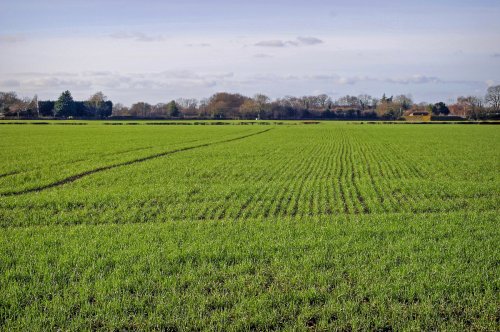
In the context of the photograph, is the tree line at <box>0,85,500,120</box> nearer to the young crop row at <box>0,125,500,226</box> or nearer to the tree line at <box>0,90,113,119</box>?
the tree line at <box>0,90,113,119</box>

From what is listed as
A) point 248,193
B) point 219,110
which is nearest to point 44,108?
point 219,110

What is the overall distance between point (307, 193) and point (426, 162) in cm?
1454

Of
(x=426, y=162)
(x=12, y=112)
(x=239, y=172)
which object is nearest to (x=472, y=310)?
(x=239, y=172)

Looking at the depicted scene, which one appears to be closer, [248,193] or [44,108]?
[248,193]

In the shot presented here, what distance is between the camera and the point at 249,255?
8922 millimetres

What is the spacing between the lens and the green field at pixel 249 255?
6332mm

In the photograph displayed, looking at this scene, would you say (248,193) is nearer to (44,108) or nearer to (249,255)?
(249,255)

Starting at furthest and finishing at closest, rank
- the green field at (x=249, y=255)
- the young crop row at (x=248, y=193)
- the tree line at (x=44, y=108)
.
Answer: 1. the tree line at (x=44, y=108)
2. the young crop row at (x=248, y=193)
3. the green field at (x=249, y=255)

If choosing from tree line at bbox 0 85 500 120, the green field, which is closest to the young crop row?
the green field

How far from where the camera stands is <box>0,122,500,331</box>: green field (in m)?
6.33

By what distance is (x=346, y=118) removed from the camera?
550ft

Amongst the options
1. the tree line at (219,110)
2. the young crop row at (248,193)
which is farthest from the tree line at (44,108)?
the young crop row at (248,193)

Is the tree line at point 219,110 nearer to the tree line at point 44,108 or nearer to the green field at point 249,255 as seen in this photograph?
the tree line at point 44,108

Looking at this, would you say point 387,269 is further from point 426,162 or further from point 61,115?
point 61,115
